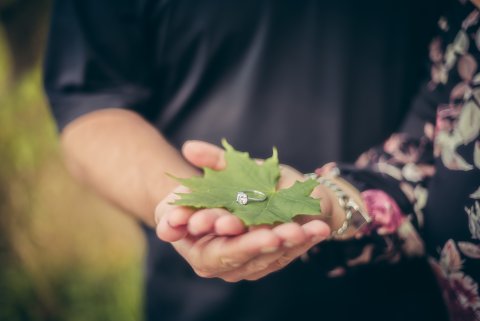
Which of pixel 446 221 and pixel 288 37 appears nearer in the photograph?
pixel 446 221

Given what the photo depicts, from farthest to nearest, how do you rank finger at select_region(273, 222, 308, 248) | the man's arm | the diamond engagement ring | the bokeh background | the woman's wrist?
the bokeh background → the man's arm → the woman's wrist → the diamond engagement ring → finger at select_region(273, 222, 308, 248)

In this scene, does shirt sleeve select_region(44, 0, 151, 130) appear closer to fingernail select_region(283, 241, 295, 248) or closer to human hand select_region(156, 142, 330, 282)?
human hand select_region(156, 142, 330, 282)

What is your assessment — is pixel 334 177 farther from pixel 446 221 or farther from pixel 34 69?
pixel 34 69

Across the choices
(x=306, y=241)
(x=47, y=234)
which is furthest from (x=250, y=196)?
(x=47, y=234)

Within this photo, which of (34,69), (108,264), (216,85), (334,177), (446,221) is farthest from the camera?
(108,264)

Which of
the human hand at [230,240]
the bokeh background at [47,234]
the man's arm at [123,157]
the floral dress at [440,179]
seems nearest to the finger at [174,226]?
the human hand at [230,240]

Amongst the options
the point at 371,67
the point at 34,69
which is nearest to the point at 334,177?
the point at 371,67

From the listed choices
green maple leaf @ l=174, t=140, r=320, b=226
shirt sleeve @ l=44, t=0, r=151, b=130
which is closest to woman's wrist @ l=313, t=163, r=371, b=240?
green maple leaf @ l=174, t=140, r=320, b=226
